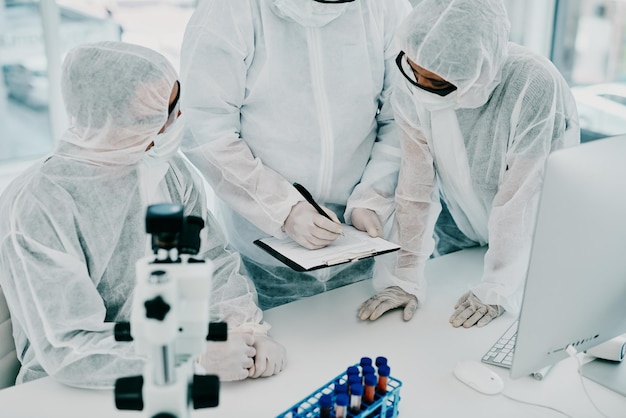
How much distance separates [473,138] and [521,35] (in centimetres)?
209

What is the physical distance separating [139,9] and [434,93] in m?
2.20

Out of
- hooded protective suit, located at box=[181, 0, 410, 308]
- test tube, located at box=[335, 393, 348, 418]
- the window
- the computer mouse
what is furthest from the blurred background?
test tube, located at box=[335, 393, 348, 418]

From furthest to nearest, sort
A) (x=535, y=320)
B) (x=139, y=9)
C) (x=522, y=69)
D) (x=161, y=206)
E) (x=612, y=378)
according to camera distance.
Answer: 1. (x=139, y=9)
2. (x=522, y=69)
3. (x=612, y=378)
4. (x=535, y=320)
5. (x=161, y=206)

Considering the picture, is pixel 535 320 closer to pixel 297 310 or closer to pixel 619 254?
pixel 619 254

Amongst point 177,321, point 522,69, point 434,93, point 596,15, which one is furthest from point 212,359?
point 596,15

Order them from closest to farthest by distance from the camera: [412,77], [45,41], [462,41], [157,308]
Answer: [157,308] → [462,41] → [412,77] → [45,41]

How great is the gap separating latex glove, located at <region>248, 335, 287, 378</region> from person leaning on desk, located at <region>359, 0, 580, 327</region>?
270 millimetres

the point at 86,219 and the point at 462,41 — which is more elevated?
the point at 462,41

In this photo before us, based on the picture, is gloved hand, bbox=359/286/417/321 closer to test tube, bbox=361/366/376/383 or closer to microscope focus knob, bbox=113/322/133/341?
test tube, bbox=361/366/376/383

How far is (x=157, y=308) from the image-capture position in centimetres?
71

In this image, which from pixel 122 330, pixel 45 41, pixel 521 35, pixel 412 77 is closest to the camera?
pixel 122 330

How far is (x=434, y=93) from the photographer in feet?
4.58

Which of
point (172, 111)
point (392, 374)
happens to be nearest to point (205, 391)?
point (392, 374)

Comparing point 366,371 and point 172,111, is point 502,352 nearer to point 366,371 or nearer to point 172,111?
point 366,371
